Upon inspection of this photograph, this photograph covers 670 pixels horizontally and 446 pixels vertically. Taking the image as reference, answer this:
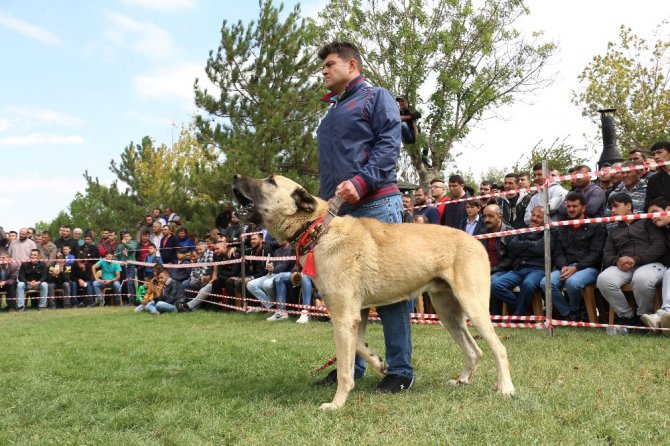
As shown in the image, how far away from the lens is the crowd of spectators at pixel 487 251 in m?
7.56

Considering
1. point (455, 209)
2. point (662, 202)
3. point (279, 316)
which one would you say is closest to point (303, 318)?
point (279, 316)

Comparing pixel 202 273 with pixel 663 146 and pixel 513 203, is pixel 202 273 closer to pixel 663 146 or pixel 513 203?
pixel 513 203

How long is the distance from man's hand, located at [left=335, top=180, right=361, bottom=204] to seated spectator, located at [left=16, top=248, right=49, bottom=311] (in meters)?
15.9

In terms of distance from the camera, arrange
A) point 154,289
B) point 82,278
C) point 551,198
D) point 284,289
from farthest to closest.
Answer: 1. point 82,278
2. point 154,289
3. point 284,289
4. point 551,198

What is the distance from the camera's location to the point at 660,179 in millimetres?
7695

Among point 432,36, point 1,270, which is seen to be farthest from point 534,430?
point 432,36

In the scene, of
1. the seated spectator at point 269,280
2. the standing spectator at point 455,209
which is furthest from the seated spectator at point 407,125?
the seated spectator at point 269,280

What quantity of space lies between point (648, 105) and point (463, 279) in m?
28.4

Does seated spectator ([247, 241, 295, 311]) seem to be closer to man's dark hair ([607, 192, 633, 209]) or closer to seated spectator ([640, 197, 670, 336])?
man's dark hair ([607, 192, 633, 209])

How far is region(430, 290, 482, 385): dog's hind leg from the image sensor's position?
4.82 m

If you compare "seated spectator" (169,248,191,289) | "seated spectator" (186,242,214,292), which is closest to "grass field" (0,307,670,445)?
"seated spectator" (186,242,214,292)

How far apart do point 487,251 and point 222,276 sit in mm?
7070

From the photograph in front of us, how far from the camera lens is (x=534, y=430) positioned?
3.26 metres

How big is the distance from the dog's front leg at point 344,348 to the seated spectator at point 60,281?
1588 centimetres
